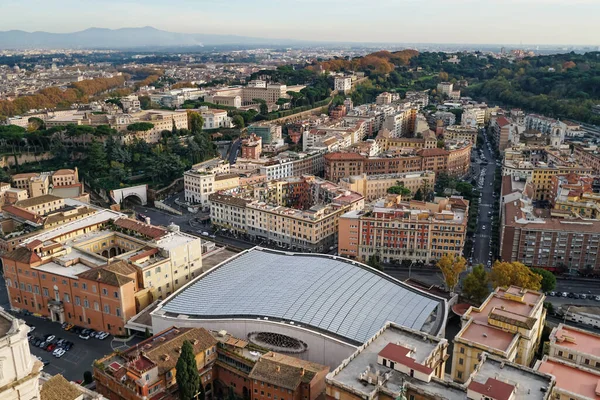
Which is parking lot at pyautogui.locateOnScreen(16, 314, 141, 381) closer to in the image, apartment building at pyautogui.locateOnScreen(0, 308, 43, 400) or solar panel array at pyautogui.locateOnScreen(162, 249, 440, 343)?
solar panel array at pyautogui.locateOnScreen(162, 249, 440, 343)

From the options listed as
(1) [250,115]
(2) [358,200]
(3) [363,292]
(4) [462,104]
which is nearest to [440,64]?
(4) [462,104]

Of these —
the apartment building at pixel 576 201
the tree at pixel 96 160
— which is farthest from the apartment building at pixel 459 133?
the tree at pixel 96 160

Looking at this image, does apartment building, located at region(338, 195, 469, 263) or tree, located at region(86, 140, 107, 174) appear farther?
tree, located at region(86, 140, 107, 174)

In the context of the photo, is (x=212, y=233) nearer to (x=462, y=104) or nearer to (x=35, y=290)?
(x=35, y=290)

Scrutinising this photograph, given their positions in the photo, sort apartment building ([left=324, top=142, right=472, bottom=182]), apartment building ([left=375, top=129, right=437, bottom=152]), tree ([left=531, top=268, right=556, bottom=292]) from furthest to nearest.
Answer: apartment building ([left=375, top=129, right=437, bottom=152]), apartment building ([left=324, top=142, right=472, bottom=182]), tree ([left=531, top=268, right=556, bottom=292])

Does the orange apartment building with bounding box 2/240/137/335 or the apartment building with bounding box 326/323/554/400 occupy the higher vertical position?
the apartment building with bounding box 326/323/554/400

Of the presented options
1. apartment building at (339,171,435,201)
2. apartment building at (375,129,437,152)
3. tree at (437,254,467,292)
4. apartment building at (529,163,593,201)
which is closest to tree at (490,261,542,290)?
tree at (437,254,467,292)
